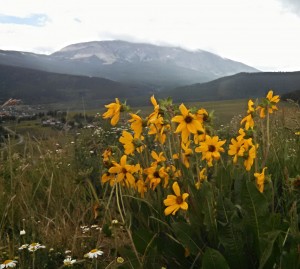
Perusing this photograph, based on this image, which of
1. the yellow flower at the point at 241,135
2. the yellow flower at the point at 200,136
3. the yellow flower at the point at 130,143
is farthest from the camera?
the yellow flower at the point at 241,135

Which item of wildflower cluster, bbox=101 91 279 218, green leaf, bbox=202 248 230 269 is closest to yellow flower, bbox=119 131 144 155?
wildflower cluster, bbox=101 91 279 218

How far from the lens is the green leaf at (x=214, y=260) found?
6.36 feet

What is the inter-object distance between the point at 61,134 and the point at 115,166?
5.45 m

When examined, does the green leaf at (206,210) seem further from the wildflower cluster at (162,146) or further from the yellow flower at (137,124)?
the yellow flower at (137,124)

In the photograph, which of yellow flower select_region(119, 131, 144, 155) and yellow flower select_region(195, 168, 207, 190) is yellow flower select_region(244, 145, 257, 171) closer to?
yellow flower select_region(195, 168, 207, 190)

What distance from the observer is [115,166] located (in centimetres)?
269

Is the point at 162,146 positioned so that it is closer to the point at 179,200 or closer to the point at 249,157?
the point at 179,200

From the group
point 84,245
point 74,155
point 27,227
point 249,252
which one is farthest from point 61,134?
point 249,252

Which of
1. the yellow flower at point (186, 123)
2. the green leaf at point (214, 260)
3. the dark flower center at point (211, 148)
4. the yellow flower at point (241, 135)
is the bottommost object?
the green leaf at point (214, 260)

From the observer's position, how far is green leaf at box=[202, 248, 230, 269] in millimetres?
1938

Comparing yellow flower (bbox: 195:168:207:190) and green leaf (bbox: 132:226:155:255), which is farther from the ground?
yellow flower (bbox: 195:168:207:190)

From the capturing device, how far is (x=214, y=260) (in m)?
1.95

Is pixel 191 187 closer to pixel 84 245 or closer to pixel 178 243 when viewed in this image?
pixel 178 243

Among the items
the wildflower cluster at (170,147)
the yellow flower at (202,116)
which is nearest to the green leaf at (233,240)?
the wildflower cluster at (170,147)
